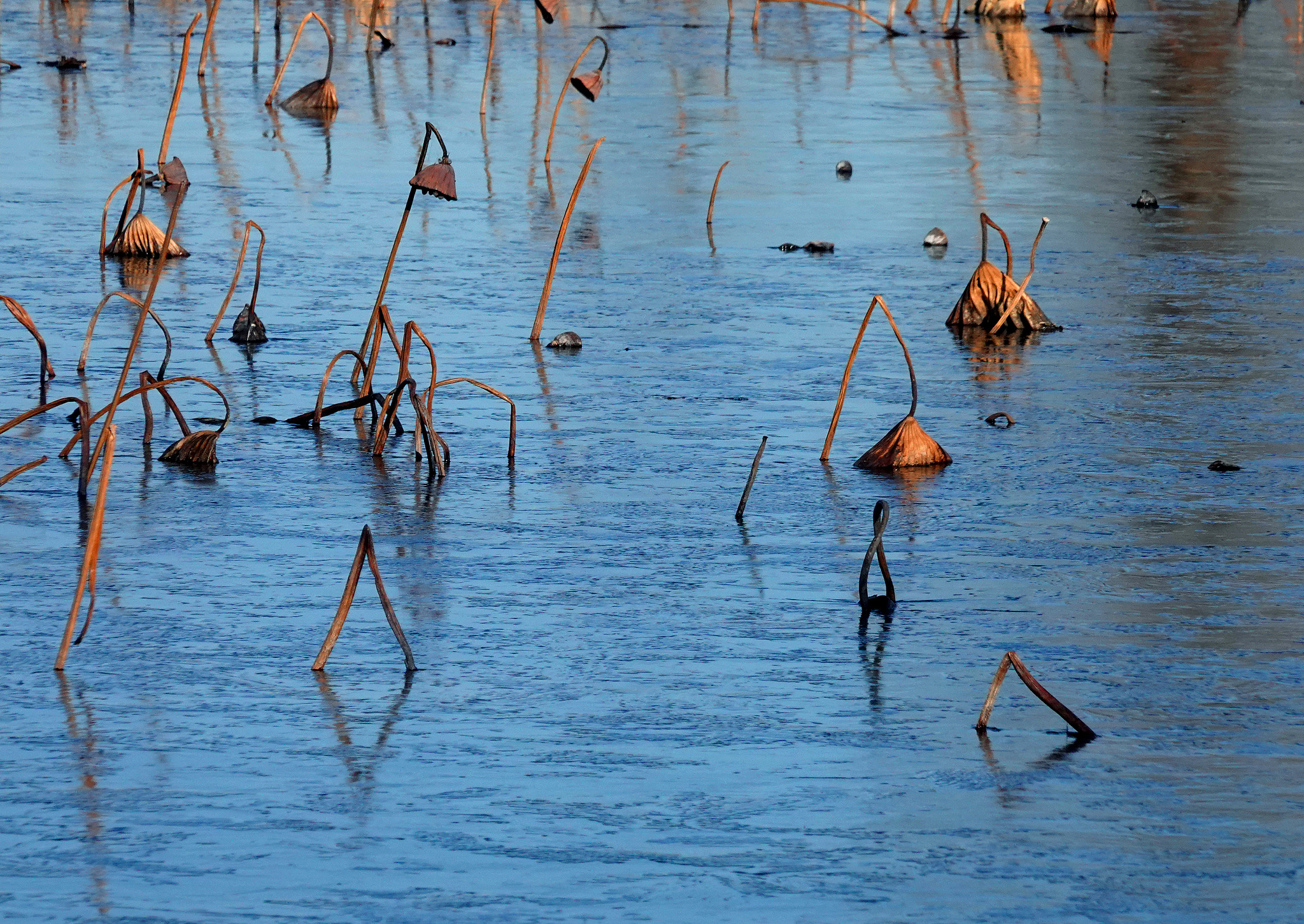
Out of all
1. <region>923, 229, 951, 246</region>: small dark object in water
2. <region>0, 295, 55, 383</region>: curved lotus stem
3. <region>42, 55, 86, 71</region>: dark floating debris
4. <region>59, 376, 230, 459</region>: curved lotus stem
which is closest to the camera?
<region>59, 376, 230, 459</region>: curved lotus stem

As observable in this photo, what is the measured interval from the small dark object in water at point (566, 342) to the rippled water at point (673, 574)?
168 millimetres

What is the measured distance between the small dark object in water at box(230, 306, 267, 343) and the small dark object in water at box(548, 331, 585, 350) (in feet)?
4.43

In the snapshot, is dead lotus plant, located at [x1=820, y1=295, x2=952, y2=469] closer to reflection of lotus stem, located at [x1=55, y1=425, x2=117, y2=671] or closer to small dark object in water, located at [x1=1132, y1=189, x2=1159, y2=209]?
reflection of lotus stem, located at [x1=55, y1=425, x2=117, y2=671]

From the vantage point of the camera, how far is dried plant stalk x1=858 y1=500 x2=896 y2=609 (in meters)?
6.08

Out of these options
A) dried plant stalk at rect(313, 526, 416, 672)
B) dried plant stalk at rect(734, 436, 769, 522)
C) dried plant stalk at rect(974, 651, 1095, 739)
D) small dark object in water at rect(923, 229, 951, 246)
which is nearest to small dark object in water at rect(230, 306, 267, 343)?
dried plant stalk at rect(734, 436, 769, 522)

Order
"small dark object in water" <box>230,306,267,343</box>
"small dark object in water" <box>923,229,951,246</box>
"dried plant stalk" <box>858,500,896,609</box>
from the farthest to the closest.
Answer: "small dark object in water" <box>923,229,951,246</box>, "small dark object in water" <box>230,306,267,343</box>, "dried plant stalk" <box>858,500,896,609</box>

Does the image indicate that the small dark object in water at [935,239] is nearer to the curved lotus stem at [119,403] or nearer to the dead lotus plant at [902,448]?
A: the dead lotus plant at [902,448]

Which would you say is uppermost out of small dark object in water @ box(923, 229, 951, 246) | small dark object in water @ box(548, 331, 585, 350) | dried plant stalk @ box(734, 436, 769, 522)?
dried plant stalk @ box(734, 436, 769, 522)

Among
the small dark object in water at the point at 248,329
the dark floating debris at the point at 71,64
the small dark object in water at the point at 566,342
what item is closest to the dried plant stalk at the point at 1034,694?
the small dark object in water at the point at 566,342

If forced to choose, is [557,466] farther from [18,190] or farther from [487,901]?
[18,190]

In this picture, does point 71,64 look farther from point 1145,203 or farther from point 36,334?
point 36,334

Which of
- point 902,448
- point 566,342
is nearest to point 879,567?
point 902,448

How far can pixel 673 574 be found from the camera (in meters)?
6.76

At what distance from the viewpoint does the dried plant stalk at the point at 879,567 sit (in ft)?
20.0
